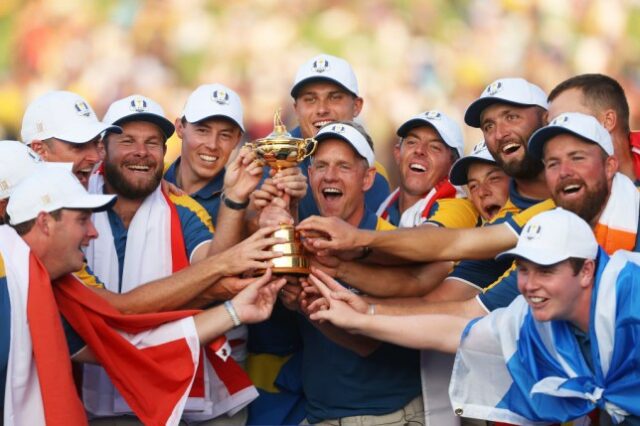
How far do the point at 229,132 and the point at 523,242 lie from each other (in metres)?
2.45

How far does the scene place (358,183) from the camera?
7293mm

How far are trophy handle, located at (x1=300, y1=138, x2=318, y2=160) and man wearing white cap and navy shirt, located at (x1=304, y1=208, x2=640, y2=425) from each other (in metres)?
1.30

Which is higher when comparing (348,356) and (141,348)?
(141,348)

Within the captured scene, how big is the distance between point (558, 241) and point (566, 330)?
0.47 metres

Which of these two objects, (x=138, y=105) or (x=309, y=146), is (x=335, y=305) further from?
(x=138, y=105)

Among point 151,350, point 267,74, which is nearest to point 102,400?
point 151,350

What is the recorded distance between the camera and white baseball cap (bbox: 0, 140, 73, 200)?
6797mm

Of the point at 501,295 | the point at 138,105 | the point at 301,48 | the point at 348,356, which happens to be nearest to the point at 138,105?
the point at 138,105

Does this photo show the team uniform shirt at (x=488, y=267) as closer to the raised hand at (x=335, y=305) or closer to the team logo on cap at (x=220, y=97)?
the raised hand at (x=335, y=305)

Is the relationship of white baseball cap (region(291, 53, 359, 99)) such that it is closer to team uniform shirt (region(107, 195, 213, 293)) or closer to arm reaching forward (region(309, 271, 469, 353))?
team uniform shirt (region(107, 195, 213, 293))

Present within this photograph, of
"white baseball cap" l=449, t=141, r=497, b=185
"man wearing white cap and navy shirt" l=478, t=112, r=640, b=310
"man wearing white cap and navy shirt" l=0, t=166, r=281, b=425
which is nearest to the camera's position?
"man wearing white cap and navy shirt" l=0, t=166, r=281, b=425

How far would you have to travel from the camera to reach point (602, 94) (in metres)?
7.23

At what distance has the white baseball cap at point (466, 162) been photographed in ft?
25.4

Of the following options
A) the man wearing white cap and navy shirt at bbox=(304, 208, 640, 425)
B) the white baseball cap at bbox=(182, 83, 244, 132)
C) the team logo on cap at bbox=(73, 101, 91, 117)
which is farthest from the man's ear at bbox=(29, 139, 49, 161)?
the man wearing white cap and navy shirt at bbox=(304, 208, 640, 425)
